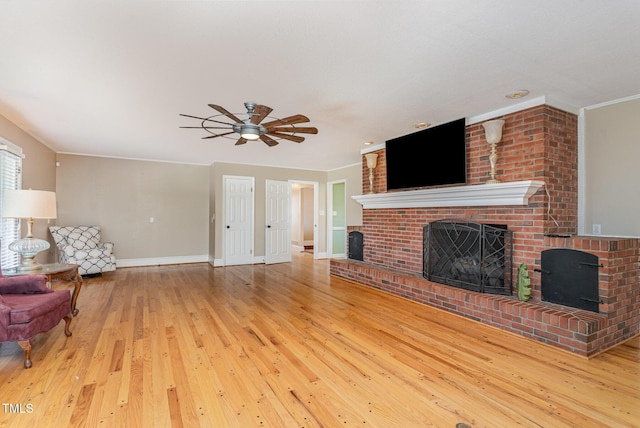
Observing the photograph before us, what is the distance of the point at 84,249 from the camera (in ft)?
18.6

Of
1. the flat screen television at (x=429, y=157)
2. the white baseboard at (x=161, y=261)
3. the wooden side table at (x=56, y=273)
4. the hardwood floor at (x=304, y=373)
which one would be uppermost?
the flat screen television at (x=429, y=157)

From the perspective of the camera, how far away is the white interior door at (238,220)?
6.78m

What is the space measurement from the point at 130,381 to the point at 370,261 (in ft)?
13.3

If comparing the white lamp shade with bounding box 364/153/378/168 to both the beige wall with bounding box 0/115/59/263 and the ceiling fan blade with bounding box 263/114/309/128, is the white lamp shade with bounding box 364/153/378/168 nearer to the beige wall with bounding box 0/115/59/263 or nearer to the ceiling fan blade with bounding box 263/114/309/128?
the ceiling fan blade with bounding box 263/114/309/128

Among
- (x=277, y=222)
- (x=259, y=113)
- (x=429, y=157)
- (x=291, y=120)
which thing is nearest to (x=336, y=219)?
(x=277, y=222)

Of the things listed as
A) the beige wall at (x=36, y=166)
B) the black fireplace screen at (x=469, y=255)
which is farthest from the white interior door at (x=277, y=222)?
the beige wall at (x=36, y=166)

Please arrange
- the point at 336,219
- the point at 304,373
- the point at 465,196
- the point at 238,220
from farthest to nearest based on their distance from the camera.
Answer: the point at 336,219 < the point at 238,220 < the point at 465,196 < the point at 304,373

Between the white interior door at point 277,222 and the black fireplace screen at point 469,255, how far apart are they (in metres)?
3.89

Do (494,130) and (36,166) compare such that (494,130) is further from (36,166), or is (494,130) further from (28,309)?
(36,166)

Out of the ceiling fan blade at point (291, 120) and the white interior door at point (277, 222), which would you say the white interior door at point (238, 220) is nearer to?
the white interior door at point (277, 222)

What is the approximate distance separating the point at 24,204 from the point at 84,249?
122 inches

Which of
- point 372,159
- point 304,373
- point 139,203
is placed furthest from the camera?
point 139,203

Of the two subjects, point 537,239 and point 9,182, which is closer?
point 537,239

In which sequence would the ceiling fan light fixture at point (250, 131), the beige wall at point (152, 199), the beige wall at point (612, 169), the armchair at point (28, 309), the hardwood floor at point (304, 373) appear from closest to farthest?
the hardwood floor at point (304, 373), the armchair at point (28, 309), the ceiling fan light fixture at point (250, 131), the beige wall at point (612, 169), the beige wall at point (152, 199)
